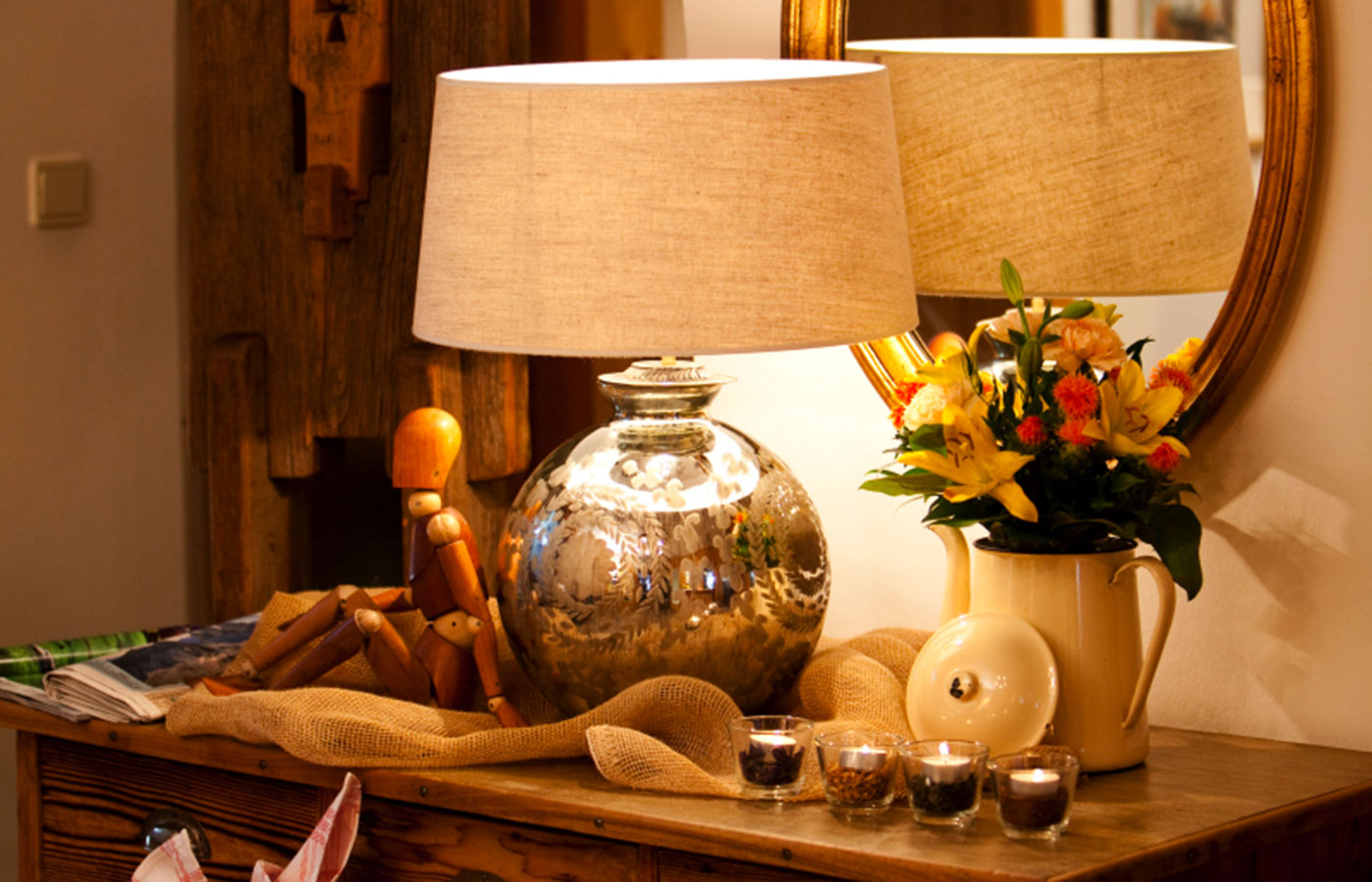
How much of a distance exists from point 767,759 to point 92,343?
1.49 meters

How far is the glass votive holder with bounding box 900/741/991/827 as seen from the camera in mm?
1110

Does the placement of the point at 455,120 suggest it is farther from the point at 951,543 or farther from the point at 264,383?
the point at 264,383

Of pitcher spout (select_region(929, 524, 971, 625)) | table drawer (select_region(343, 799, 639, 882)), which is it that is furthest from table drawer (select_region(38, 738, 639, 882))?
pitcher spout (select_region(929, 524, 971, 625))

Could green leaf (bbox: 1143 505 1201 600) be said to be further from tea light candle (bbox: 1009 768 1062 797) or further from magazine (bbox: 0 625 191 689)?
magazine (bbox: 0 625 191 689)

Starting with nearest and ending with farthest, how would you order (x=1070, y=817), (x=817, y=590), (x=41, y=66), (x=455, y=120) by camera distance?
1. (x=1070, y=817)
2. (x=455, y=120)
3. (x=817, y=590)
4. (x=41, y=66)

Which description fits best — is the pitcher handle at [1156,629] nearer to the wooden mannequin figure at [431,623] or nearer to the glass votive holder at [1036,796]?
the glass votive holder at [1036,796]

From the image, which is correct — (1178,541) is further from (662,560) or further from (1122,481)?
(662,560)

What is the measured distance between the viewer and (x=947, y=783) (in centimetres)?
111

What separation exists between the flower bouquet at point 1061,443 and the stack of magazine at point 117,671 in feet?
2.28

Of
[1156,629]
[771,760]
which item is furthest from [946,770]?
[1156,629]

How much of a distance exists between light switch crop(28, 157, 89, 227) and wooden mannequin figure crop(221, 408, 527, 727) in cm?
110

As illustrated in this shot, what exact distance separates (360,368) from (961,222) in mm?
807

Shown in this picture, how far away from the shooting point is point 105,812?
1497 millimetres

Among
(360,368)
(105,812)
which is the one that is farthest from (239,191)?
(105,812)
